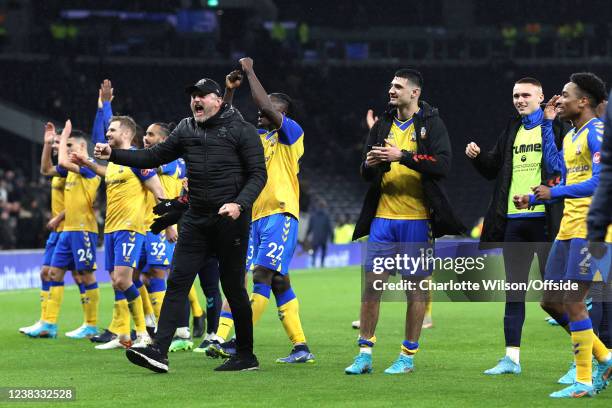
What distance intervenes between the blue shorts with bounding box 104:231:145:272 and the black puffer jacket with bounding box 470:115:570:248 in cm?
368

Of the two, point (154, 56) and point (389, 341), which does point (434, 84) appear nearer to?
point (154, 56)

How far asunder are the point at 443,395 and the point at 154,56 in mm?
34354

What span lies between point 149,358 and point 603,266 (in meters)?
3.46

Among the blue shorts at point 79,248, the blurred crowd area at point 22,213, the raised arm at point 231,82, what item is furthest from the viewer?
the blurred crowd area at point 22,213

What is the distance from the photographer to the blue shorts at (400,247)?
931 cm

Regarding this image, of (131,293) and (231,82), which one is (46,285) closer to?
(131,293)

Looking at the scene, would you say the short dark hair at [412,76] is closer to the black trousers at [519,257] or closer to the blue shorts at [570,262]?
the black trousers at [519,257]

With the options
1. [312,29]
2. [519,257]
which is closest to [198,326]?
[519,257]

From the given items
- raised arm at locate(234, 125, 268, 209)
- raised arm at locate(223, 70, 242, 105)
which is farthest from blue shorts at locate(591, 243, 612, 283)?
raised arm at locate(223, 70, 242, 105)

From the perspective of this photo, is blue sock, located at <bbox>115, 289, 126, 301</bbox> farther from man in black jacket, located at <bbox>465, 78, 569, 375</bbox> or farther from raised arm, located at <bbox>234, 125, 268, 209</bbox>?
man in black jacket, located at <bbox>465, 78, 569, 375</bbox>

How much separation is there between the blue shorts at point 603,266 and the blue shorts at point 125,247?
507 cm

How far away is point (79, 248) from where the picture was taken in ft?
42.9

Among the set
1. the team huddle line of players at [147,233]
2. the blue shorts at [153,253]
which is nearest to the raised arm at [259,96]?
the team huddle line of players at [147,233]

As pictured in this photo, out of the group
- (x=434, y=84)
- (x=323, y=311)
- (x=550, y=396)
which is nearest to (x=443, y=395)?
(x=550, y=396)
